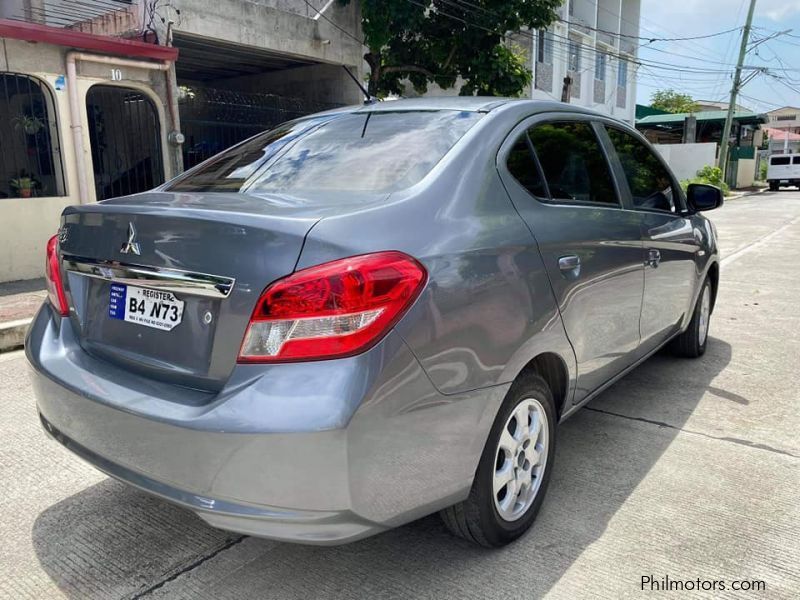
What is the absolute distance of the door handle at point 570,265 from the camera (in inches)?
104

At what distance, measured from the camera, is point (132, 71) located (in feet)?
30.2

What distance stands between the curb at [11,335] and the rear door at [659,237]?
16.2 ft

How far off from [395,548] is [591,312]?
4.11 feet

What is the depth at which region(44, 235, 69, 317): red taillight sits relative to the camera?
2.51 meters

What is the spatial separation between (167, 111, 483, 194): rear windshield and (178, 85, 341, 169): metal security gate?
815 centimetres

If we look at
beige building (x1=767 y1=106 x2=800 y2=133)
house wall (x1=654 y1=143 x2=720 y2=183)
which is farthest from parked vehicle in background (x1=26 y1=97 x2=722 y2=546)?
beige building (x1=767 y1=106 x2=800 y2=133)

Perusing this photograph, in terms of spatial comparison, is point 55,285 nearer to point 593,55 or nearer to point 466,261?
point 466,261

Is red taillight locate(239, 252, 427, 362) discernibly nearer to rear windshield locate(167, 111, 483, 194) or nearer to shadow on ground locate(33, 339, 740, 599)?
rear windshield locate(167, 111, 483, 194)

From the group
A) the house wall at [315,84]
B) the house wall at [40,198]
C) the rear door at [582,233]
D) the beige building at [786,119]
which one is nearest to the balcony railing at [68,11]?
the house wall at [40,198]

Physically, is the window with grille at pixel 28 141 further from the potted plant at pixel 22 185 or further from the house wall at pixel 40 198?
the house wall at pixel 40 198

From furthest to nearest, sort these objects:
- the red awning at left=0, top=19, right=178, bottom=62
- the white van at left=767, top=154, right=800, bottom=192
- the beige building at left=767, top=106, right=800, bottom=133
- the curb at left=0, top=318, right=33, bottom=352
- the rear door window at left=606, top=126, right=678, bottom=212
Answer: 1. the beige building at left=767, top=106, right=800, bottom=133
2. the white van at left=767, top=154, right=800, bottom=192
3. the red awning at left=0, top=19, right=178, bottom=62
4. the curb at left=0, top=318, right=33, bottom=352
5. the rear door window at left=606, top=126, right=678, bottom=212

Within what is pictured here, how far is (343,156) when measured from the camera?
8.75ft

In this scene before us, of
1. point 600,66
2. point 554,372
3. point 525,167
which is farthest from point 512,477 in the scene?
point 600,66

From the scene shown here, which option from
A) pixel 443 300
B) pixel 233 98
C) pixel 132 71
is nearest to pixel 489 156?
Answer: pixel 443 300
